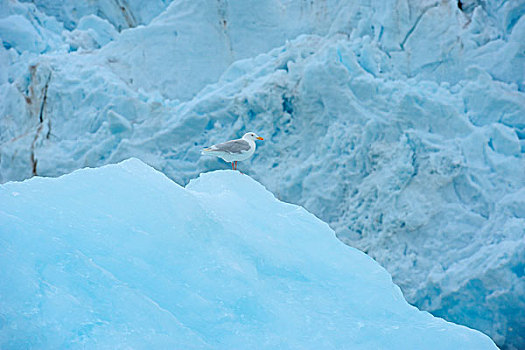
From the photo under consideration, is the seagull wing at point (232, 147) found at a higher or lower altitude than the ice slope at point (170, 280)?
lower

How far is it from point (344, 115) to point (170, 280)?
414cm

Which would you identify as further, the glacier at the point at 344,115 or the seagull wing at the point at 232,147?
the glacier at the point at 344,115

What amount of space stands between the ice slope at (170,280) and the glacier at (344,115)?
2668 mm

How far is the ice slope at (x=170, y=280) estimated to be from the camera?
5.68 ft

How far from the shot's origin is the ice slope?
1732mm

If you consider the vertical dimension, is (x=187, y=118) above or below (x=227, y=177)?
below

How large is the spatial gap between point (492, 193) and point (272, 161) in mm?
2448

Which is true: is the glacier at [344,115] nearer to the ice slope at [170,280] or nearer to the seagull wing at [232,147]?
the seagull wing at [232,147]

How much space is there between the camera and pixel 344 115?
5.76m

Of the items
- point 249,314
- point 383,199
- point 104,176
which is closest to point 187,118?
point 383,199

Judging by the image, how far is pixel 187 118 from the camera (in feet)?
20.8

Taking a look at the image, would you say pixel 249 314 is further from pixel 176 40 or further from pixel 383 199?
pixel 176 40

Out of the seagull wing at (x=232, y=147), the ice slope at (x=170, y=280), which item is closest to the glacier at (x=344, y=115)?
the seagull wing at (x=232, y=147)

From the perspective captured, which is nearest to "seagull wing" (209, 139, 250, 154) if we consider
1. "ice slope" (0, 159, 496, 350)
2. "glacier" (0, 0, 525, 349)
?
"ice slope" (0, 159, 496, 350)
